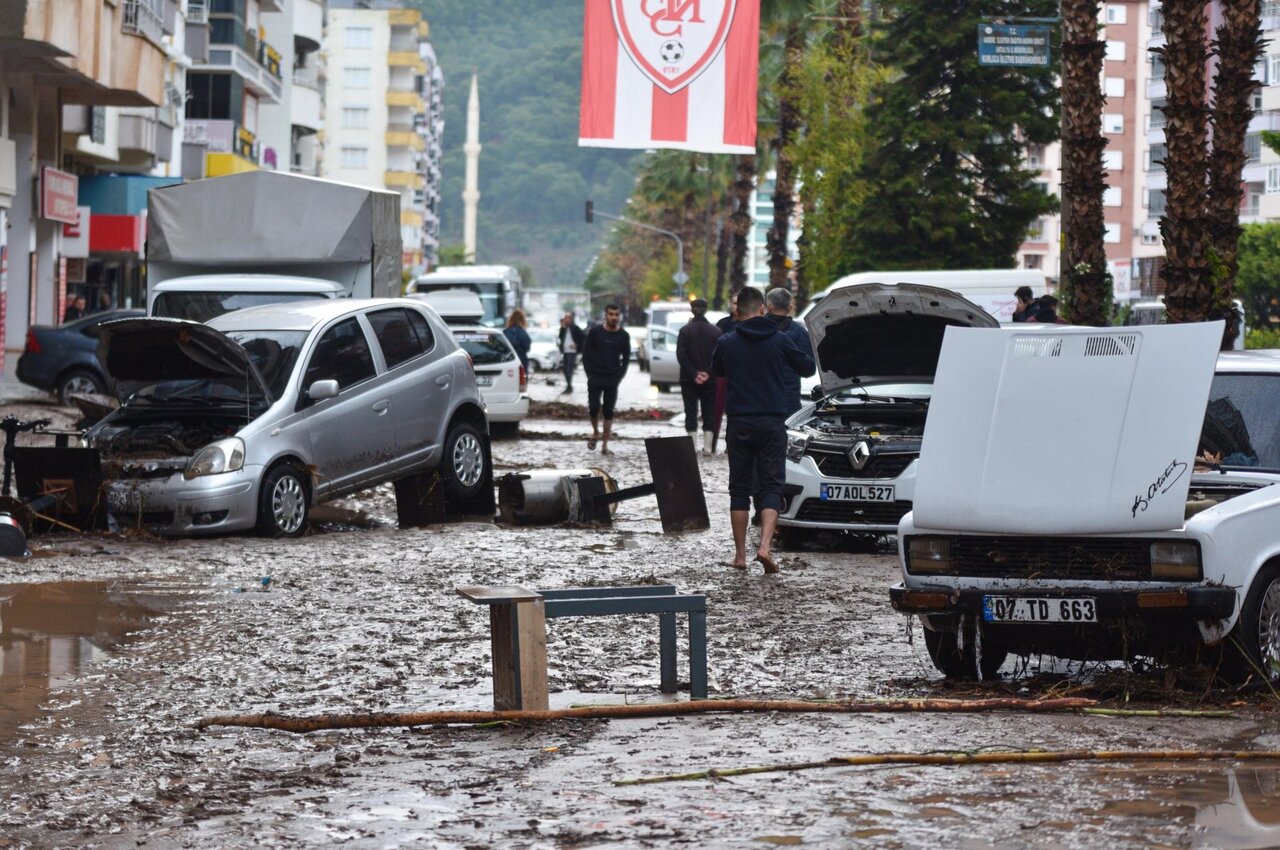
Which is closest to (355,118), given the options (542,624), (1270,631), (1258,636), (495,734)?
(542,624)

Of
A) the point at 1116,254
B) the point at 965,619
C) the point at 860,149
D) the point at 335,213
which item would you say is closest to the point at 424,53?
the point at 1116,254

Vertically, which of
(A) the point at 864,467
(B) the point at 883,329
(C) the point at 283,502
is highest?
(B) the point at 883,329

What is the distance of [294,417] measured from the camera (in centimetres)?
1482

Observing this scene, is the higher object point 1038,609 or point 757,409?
point 757,409

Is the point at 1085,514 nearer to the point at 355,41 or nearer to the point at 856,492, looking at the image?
the point at 856,492

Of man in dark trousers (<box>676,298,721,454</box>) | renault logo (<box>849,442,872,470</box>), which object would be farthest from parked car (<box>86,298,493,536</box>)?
man in dark trousers (<box>676,298,721,454</box>)

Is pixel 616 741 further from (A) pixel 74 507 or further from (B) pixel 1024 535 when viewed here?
(A) pixel 74 507

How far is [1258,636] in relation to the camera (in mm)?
7969

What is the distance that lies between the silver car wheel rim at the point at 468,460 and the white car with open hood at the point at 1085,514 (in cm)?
838

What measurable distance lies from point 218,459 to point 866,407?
4901mm

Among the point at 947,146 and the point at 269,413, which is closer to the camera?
the point at 269,413

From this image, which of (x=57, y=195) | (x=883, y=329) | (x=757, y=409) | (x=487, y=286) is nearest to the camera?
(x=757, y=409)

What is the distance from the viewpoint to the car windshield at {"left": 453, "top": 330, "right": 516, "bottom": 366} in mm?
28375

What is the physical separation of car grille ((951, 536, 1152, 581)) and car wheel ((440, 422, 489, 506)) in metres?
8.62
